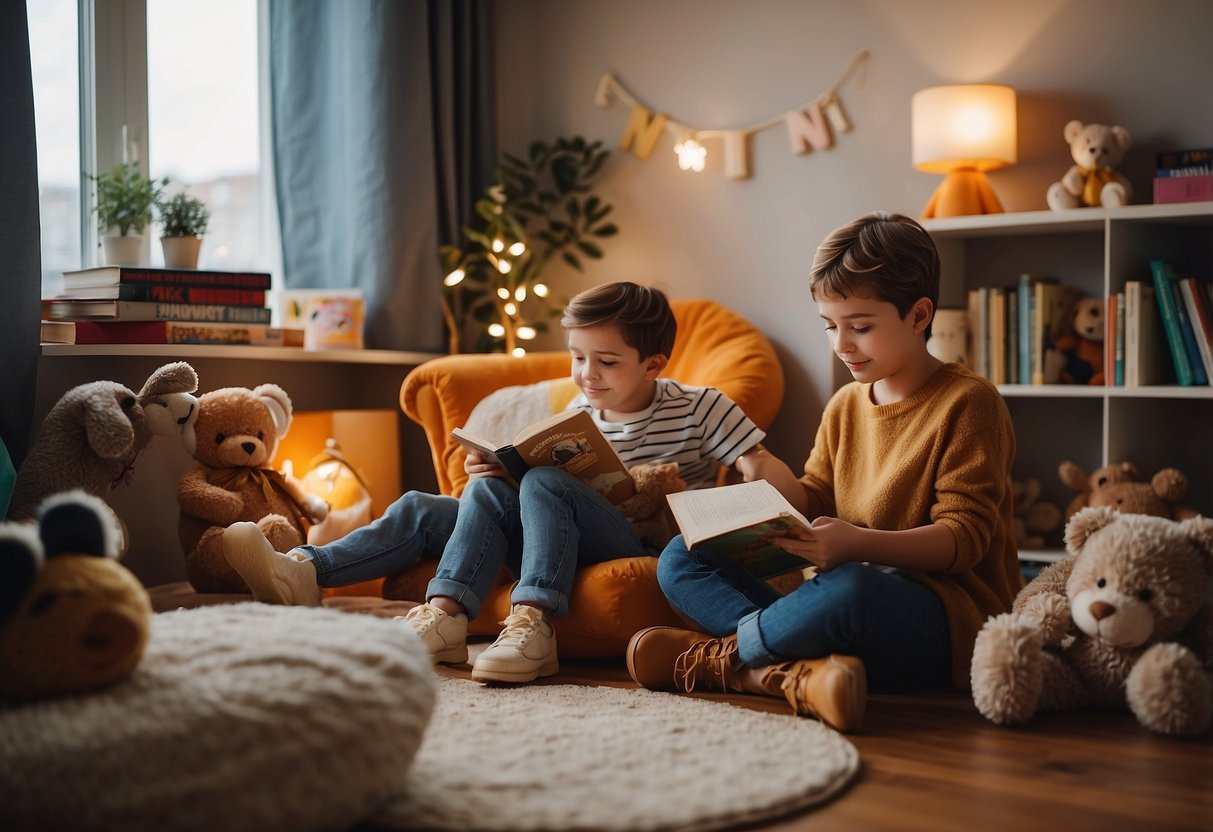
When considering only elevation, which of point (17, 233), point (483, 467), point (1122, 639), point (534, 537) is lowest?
point (1122, 639)

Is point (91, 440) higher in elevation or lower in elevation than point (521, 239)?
lower

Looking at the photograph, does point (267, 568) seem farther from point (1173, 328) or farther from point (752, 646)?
point (1173, 328)

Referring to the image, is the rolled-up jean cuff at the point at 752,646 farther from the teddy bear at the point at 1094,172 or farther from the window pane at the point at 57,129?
the window pane at the point at 57,129

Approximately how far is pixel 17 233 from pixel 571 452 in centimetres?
115

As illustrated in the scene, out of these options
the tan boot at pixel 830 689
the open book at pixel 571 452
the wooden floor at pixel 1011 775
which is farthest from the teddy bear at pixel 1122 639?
the open book at pixel 571 452

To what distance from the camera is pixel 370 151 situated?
10.1 ft

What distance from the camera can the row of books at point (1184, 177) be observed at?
237cm

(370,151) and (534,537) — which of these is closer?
(534,537)

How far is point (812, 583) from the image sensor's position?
1.70 m

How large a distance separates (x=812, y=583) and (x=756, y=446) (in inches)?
20.1

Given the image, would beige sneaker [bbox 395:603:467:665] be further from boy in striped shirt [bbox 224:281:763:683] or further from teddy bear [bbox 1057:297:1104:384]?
teddy bear [bbox 1057:297:1104:384]

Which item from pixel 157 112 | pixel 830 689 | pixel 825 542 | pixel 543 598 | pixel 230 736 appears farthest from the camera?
pixel 157 112

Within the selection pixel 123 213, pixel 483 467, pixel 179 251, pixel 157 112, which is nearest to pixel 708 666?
pixel 483 467

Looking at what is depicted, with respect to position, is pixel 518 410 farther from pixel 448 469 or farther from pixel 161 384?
pixel 161 384
